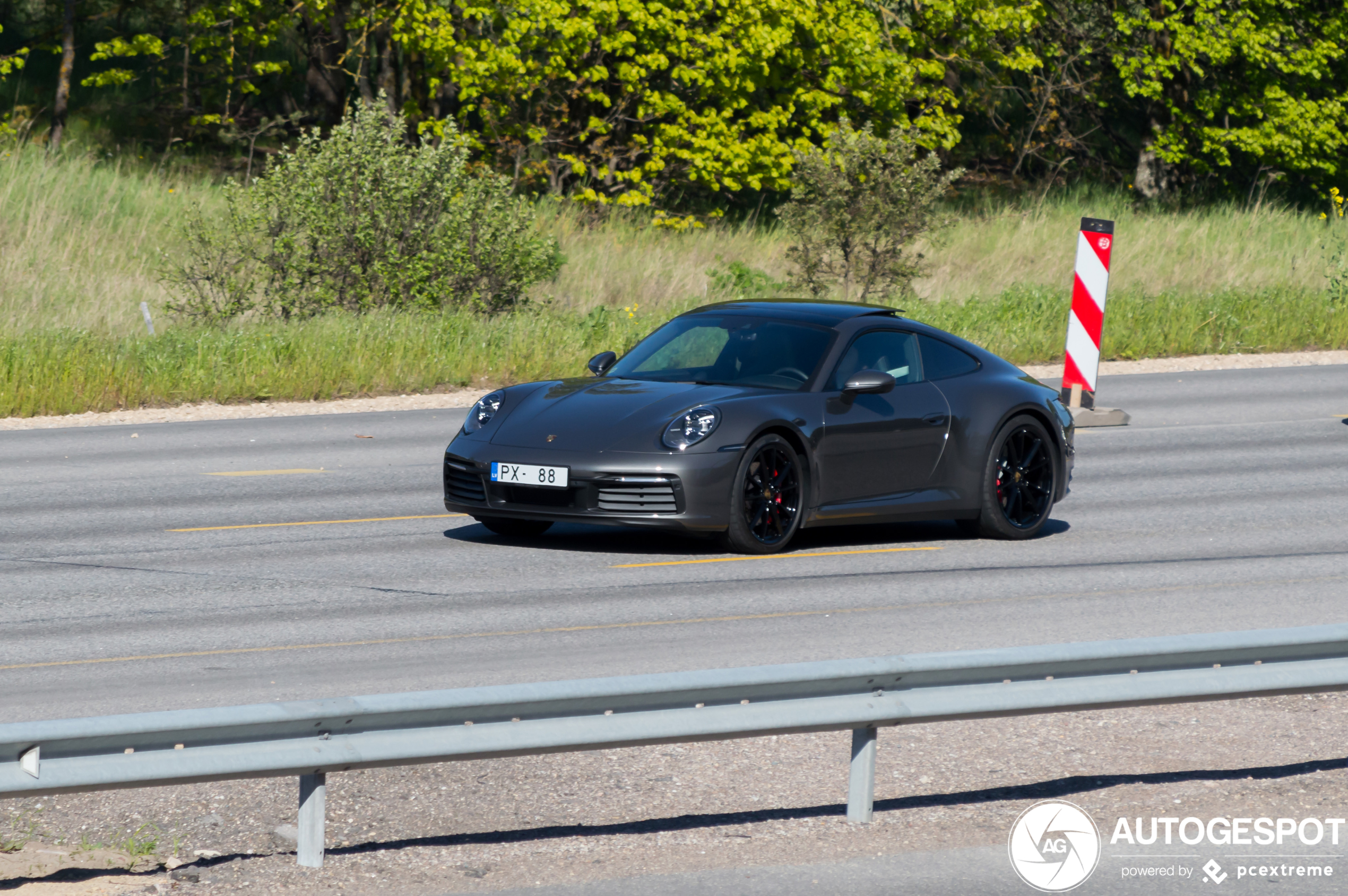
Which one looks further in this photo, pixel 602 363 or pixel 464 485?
pixel 602 363

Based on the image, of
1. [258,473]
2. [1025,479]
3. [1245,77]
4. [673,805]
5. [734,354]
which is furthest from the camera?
[1245,77]

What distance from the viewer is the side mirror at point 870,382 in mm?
10625

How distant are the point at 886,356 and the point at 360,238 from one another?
46.5 feet

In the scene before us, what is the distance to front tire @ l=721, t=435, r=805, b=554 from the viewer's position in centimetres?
1022

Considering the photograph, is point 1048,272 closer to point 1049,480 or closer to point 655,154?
point 655,154

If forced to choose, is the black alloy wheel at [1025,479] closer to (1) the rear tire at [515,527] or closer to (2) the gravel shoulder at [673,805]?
(1) the rear tire at [515,527]

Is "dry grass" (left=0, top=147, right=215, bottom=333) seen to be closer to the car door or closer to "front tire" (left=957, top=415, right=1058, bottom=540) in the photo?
the car door

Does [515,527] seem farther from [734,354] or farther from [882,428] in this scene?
[882,428]

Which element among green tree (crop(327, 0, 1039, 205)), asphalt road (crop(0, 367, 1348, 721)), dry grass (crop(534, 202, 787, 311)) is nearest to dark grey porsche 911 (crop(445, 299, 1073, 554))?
asphalt road (crop(0, 367, 1348, 721))

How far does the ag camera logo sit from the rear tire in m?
5.75

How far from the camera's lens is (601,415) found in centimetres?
1037

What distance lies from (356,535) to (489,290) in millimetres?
14301

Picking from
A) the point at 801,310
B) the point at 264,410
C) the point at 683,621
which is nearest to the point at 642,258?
the point at 264,410

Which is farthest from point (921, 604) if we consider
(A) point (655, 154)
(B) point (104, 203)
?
(A) point (655, 154)
